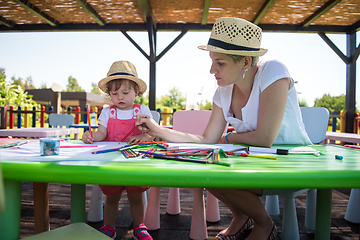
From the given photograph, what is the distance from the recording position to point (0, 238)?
2.12 ft

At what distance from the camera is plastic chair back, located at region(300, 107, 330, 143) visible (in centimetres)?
237

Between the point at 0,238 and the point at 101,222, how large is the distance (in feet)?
5.20

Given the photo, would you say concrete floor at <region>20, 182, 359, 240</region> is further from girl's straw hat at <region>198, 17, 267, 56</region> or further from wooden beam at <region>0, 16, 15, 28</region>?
wooden beam at <region>0, 16, 15, 28</region>

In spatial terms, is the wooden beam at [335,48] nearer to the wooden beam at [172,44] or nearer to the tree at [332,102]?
the wooden beam at [172,44]

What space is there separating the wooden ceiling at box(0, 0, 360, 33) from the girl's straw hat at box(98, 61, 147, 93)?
3463 mm

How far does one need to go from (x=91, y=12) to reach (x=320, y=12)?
5108 mm

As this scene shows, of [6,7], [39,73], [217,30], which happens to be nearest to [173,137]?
[217,30]

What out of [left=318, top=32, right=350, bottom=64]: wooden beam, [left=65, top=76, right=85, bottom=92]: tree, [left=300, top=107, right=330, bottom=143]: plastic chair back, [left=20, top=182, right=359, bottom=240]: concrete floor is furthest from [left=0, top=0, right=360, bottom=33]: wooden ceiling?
[left=65, top=76, right=85, bottom=92]: tree

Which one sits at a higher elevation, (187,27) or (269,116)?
(187,27)

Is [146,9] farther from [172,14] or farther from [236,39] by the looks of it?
[236,39]

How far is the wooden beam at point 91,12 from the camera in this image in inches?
195

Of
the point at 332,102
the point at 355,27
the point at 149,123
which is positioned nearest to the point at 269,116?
the point at 149,123

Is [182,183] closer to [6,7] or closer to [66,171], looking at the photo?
[66,171]

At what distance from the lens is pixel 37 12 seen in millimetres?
5465
